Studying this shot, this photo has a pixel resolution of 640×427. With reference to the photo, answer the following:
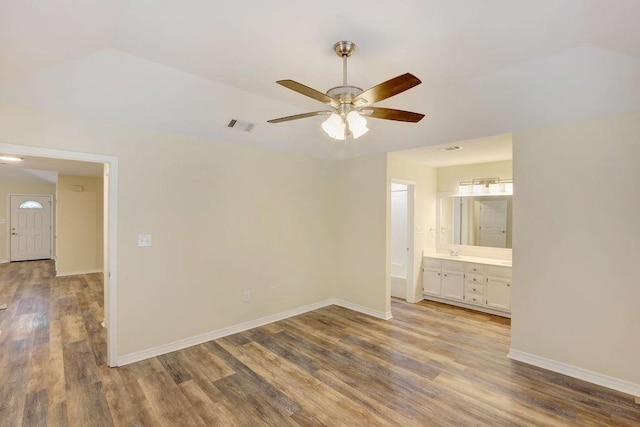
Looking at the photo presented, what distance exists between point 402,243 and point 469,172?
173 cm

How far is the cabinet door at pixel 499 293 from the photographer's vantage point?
4.51 m

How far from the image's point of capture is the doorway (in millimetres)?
5277

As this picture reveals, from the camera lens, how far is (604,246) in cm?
279

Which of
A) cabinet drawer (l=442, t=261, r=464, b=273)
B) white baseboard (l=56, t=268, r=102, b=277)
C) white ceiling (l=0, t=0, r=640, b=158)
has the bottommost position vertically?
white baseboard (l=56, t=268, r=102, b=277)

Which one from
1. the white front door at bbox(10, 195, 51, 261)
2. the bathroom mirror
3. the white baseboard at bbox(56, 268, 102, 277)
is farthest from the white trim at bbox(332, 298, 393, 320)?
the white front door at bbox(10, 195, 51, 261)

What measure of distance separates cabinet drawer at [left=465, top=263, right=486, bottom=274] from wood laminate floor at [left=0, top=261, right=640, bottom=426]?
82 centimetres

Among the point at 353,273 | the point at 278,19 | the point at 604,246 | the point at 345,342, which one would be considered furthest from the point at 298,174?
the point at 604,246

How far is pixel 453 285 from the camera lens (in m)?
5.08

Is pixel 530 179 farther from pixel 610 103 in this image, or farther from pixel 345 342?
pixel 345 342

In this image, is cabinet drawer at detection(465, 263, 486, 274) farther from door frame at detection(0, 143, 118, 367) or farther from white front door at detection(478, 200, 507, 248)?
door frame at detection(0, 143, 118, 367)

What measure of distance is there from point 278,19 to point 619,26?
1.97m

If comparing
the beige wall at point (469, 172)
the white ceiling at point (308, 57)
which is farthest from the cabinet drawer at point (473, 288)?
the white ceiling at point (308, 57)

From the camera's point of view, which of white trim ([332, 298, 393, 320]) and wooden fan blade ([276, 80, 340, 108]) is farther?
white trim ([332, 298, 393, 320])

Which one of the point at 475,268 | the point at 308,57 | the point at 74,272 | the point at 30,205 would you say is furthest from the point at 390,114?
the point at 30,205
